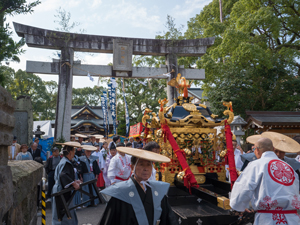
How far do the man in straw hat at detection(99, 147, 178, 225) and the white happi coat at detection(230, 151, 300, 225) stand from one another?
94 cm

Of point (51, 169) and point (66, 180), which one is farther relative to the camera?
point (51, 169)

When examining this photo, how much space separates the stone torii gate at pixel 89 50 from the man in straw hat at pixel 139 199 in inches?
414

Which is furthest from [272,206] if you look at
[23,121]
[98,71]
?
[98,71]

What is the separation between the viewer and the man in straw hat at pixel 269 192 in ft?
8.84

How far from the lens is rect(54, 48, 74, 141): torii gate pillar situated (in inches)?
476

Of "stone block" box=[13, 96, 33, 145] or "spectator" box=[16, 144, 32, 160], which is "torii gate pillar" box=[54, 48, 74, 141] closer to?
"stone block" box=[13, 96, 33, 145]

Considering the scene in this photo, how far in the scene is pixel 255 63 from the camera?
1566cm

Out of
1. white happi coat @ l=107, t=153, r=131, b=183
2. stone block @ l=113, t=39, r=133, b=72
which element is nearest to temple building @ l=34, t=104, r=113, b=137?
stone block @ l=113, t=39, r=133, b=72

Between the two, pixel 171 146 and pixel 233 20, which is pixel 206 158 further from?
pixel 233 20

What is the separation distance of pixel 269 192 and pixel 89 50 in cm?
1190

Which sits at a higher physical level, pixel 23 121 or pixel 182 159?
pixel 23 121

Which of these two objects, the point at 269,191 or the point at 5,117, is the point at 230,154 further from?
the point at 5,117

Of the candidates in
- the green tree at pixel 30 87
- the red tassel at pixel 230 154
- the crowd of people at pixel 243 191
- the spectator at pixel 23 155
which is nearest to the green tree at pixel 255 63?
the red tassel at pixel 230 154

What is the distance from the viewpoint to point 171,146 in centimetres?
521
